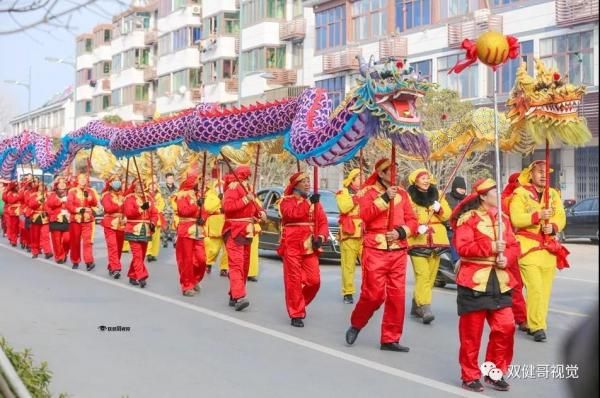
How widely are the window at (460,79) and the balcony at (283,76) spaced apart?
10709mm

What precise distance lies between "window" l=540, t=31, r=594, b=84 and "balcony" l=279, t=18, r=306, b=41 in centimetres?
1525

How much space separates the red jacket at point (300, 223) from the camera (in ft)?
30.3

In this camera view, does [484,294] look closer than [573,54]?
Yes

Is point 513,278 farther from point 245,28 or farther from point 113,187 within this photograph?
point 245,28

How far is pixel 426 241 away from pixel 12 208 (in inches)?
528

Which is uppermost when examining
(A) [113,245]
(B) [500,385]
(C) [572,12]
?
(C) [572,12]

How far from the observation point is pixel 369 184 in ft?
26.3

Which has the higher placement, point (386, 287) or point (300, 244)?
point (300, 244)

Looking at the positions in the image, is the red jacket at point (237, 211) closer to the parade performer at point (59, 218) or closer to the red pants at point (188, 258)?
the red pants at point (188, 258)

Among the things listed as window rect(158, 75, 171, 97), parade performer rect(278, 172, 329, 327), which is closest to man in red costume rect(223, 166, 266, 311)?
parade performer rect(278, 172, 329, 327)

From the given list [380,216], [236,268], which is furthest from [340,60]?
[380,216]

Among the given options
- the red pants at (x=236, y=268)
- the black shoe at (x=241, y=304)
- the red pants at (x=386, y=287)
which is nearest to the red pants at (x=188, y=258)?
the red pants at (x=236, y=268)

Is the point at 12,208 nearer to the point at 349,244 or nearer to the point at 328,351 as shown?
A: the point at 349,244

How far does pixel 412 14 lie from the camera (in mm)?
33219
